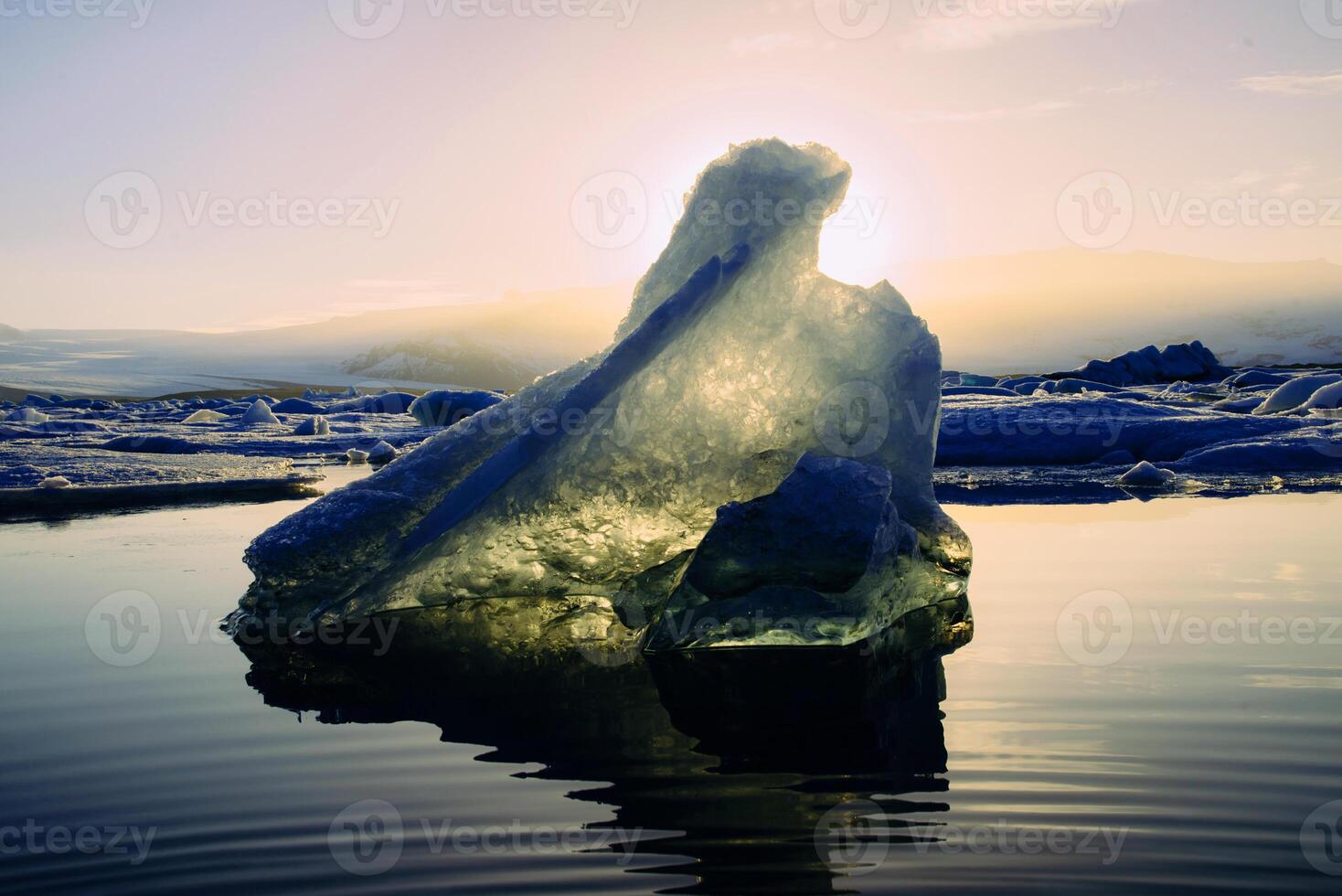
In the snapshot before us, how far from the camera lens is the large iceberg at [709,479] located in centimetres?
517

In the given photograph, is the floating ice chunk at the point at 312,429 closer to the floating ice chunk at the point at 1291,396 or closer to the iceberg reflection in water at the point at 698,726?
the iceberg reflection in water at the point at 698,726

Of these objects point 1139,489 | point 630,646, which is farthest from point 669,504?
point 1139,489

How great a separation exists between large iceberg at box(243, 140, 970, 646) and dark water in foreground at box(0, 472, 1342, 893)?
512 mm

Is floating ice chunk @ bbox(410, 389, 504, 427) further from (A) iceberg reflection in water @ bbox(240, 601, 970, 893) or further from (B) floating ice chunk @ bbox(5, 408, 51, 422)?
(A) iceberg reflection in water @ bbox(240, 601, 970, 893)

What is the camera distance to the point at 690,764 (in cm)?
339

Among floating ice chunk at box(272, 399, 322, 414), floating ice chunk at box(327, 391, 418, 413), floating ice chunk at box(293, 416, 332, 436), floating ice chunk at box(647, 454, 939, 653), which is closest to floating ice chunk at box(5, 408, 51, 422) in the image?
floating ice chunk at box(293, 416, 332, 436)

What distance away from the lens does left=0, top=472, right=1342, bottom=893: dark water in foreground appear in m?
2.66

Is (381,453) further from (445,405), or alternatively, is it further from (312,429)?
(445,405)

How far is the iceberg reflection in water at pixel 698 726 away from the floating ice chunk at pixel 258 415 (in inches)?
842

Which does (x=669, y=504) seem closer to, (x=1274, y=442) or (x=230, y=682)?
(x=230, y=682)

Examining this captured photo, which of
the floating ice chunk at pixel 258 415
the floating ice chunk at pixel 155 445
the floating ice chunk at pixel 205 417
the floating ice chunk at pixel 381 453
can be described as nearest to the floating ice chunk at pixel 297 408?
the floating ice chunk at pixel 205 417

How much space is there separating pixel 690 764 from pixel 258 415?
2467cm

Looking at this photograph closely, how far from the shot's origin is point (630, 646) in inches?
201

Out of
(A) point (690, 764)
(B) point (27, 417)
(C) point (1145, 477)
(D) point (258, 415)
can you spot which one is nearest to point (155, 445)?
(B) point (27, 417)
